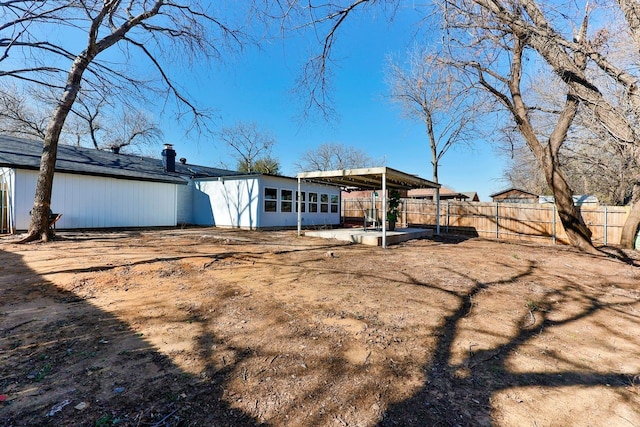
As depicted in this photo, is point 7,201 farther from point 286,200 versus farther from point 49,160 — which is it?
point 286,200

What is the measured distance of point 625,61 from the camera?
4.17 meters

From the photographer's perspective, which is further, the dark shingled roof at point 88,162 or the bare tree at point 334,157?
the bare tree at point 334,157

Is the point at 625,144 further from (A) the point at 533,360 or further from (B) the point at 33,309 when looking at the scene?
(B) the point at 33,309

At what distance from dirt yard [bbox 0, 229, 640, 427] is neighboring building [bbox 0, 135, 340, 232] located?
6.96 m

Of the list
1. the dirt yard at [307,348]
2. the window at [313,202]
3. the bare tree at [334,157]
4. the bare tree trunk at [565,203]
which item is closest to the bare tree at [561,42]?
the dirt yard at [307,348]

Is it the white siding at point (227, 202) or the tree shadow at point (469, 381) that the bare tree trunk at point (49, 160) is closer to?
the white siding at point (227, 202)

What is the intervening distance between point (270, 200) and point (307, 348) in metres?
11.4

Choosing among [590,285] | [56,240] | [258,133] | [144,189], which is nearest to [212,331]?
[590,285]

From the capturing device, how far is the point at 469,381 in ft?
7.14

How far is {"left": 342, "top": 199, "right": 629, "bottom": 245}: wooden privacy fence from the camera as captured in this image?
429 inches

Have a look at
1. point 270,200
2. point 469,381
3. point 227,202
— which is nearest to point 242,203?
point 227,202

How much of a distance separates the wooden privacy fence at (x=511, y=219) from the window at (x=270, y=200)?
244 inches

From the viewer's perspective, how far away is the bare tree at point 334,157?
38.0 metres

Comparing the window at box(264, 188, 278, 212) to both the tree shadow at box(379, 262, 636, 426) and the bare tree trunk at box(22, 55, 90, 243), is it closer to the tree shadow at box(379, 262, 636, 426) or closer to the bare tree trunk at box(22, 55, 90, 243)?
the bare tree trunk at box(22, 55, 90, 243)
